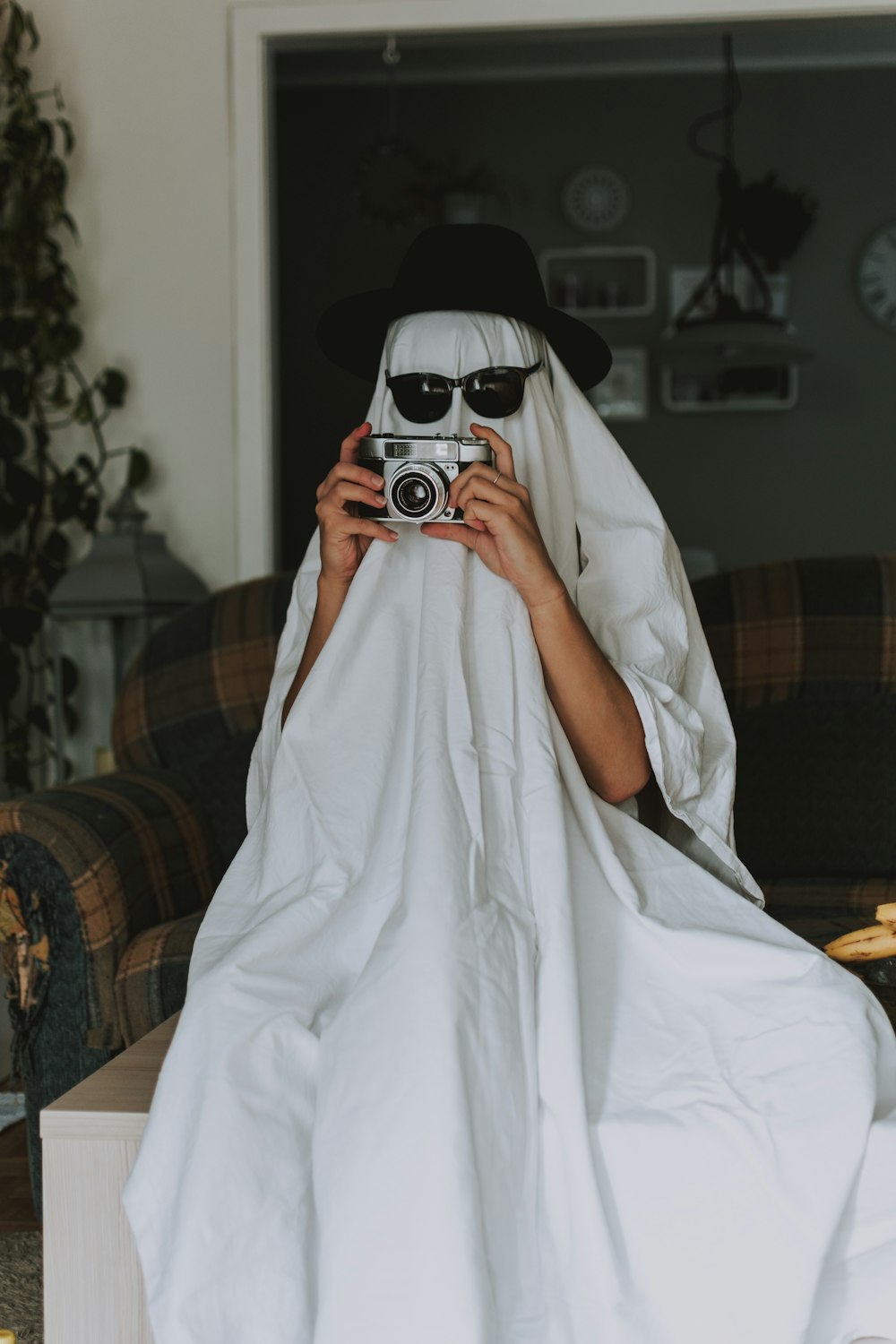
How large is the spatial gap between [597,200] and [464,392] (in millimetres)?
3987

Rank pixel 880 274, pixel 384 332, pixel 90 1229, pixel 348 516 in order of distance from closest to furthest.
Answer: pixel 90 1229 → pixel 348 516 → pixel 384 332 → pixel 880 274

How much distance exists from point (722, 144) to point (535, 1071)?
4.63 metres

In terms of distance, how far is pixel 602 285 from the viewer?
5062 millimetres

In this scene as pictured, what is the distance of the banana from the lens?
1.43 m

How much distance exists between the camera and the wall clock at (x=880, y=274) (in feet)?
16.2

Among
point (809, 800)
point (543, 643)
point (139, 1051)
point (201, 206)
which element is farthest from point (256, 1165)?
point (201, 206)

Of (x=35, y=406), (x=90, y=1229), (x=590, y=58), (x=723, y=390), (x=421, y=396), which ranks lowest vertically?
(x=90, y=1229)

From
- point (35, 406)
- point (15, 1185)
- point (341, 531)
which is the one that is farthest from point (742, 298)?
point (15, 1185)

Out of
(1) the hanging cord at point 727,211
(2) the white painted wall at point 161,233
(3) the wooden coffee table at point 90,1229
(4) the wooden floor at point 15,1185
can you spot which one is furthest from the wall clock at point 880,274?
(3) the wooden coffee table at point 90,1229

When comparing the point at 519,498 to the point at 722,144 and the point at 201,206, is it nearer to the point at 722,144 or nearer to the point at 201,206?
the point at 201,206

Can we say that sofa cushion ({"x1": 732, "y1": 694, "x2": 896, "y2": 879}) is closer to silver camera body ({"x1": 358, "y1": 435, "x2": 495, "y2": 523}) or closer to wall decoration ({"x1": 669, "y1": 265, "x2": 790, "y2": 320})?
silver camera body ({"x1": 358, "y1": 435, "x2": 495, "y2": 523})

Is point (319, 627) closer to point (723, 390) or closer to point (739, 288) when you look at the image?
point (723, 390)

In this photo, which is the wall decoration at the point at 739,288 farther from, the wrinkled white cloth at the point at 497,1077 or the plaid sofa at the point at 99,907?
the wrinkled white cloth at the point at 497,1077

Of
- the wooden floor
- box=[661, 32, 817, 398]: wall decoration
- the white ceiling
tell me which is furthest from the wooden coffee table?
the white ceiling
